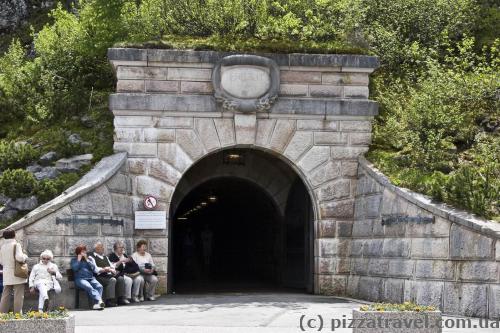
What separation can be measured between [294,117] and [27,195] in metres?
5.72

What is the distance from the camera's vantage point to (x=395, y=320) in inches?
384

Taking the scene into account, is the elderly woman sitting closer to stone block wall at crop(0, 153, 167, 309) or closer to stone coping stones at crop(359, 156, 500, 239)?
stone block wall at crop(0, 153, 167, 309)

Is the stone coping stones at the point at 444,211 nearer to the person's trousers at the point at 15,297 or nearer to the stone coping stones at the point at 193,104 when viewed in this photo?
the stone coping stones at the point at 193,104

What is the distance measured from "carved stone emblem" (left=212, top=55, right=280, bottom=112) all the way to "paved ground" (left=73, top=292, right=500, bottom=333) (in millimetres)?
3995

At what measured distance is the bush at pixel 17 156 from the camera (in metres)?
18.2

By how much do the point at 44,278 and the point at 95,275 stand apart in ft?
4.67

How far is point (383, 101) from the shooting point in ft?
64.4

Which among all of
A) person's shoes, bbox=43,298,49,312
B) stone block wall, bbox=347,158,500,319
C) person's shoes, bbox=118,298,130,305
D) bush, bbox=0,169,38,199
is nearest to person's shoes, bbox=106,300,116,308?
person's shoes, bbox=118,298,130,305

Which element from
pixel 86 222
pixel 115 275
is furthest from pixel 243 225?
pixel 115 275

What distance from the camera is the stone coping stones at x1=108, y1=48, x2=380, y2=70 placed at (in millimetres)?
17781

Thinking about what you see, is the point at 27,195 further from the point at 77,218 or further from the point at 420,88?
the point at 420,88

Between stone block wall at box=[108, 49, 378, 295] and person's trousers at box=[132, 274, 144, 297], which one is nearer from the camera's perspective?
person's trousers at box=[132, 274, 144, 297]

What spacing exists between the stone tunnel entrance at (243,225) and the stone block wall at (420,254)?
168 centimetres

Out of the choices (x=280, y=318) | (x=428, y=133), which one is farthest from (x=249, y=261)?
(x=280, y=318)
